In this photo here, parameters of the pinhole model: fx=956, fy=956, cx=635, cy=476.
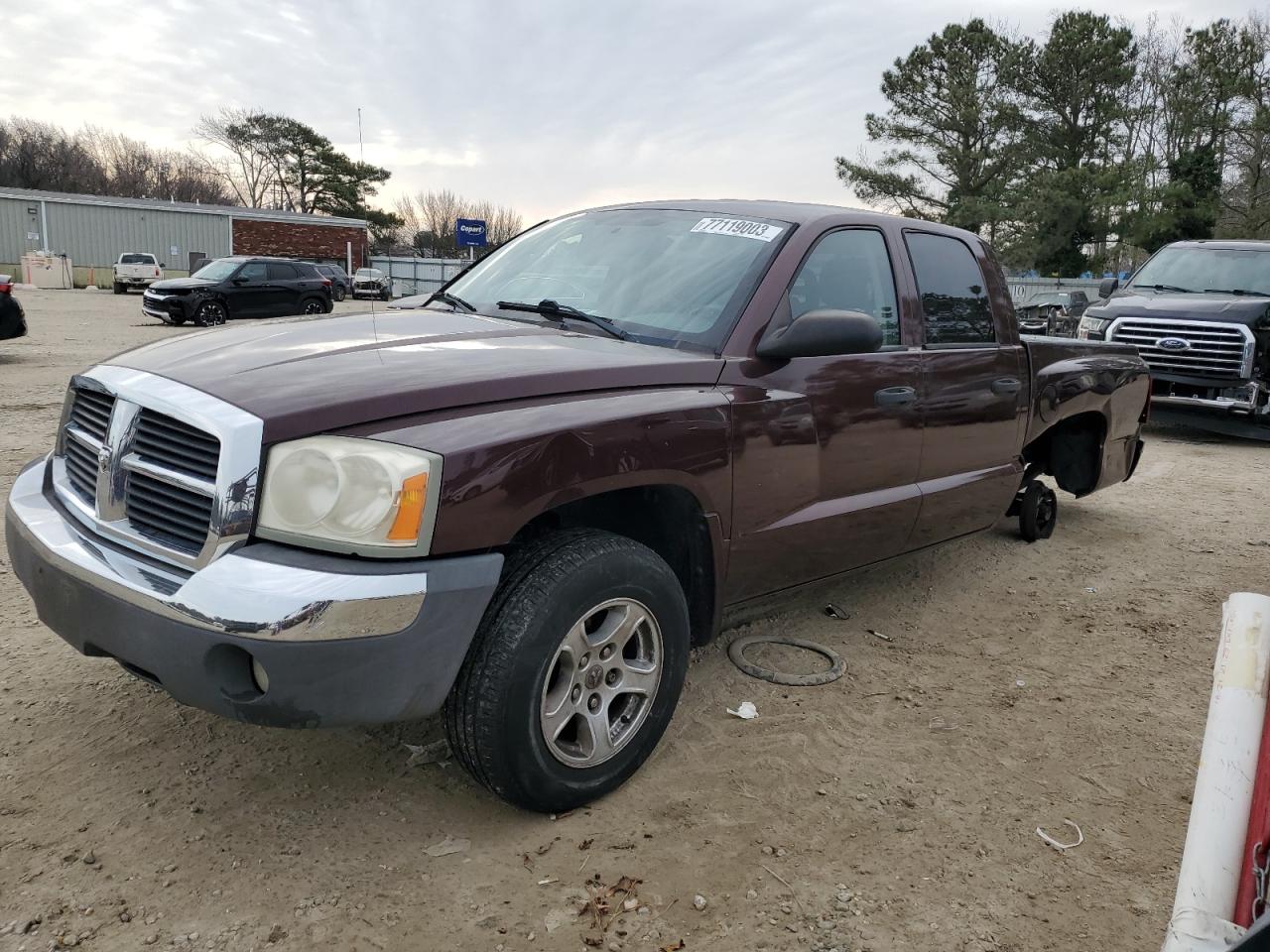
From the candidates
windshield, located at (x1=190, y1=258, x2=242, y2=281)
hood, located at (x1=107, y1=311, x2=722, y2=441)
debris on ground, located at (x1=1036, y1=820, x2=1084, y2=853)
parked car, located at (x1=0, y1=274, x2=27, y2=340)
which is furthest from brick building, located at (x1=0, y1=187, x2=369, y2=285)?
debris on ground, located at (x1=1036, y1=820, x2=1084, y2=853)

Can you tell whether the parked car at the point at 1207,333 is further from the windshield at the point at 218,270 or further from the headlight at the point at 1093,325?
the windshield at the point at 218,270

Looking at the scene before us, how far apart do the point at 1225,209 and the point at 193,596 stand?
128ft

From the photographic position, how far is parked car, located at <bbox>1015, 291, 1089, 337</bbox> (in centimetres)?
1922

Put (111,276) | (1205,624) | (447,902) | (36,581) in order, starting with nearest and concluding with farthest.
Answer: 1. (447,902)
2. (36,581)
3. (1205,624)
4. (111,276)

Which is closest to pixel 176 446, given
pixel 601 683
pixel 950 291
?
pixel 601 683

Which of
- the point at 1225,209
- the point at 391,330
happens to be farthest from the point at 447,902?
the point at 1225,209

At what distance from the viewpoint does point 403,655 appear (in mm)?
2199

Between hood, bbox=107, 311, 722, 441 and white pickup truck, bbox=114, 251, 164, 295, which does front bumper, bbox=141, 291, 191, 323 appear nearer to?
white pickup truck, bbox=114, 251, 164, 295

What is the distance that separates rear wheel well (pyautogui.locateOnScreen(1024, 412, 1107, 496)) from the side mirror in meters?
2.73

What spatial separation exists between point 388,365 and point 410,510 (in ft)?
1.75

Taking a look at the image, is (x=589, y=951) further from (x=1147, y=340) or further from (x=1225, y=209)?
(x=1225, y=209)

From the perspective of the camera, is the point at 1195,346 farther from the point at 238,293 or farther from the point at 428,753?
the point at 238,293

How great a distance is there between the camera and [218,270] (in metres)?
22.1

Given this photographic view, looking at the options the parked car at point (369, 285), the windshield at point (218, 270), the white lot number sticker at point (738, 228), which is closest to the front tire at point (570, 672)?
the white lot number sticker at point (738, 228)
